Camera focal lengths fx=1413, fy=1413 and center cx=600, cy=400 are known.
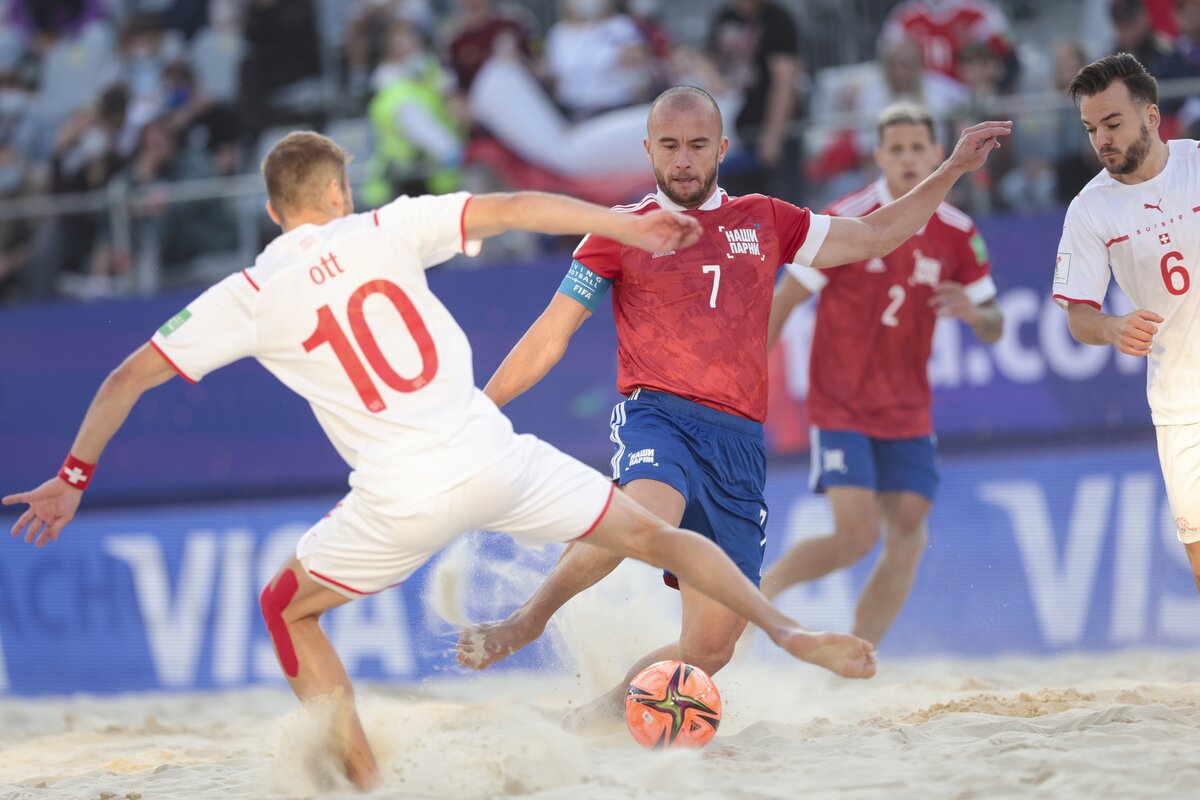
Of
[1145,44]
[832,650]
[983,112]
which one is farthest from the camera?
[1145,44]

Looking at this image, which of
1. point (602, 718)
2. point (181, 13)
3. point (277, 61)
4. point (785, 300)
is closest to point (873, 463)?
point (785, 300)

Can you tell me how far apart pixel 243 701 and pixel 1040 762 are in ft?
19.7

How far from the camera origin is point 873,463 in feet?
23.8


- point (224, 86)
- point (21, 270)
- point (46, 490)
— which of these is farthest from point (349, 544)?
point (224, 86)

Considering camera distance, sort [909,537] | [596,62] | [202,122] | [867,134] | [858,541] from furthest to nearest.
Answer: [202,122]
[596,62]
[867,134]
[909,537]
[858,541]

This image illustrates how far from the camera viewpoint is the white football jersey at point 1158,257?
5.41 metres

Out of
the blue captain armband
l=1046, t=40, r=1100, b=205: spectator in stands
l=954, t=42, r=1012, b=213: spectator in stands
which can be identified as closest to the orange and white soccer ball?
the blue captain armband

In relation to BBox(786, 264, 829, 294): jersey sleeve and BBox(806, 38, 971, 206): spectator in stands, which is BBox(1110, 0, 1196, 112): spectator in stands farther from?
BBox(786, 264, 829, 294): jersey sleeve

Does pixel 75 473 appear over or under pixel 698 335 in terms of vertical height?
under

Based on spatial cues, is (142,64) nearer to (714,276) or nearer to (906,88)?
(906,88)

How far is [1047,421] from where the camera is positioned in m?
9.39

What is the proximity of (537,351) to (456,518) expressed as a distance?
115cm

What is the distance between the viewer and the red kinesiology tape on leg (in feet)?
15.2

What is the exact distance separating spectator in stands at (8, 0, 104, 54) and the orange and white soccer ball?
10.3 m
